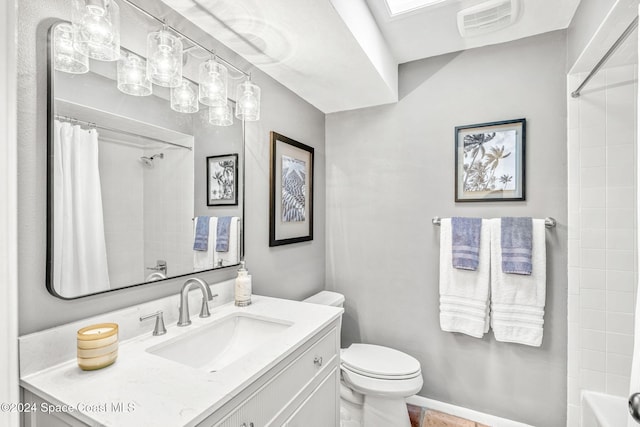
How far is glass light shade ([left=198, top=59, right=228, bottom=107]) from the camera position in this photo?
131 centimetres

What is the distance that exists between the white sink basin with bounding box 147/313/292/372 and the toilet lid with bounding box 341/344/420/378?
2.41ft

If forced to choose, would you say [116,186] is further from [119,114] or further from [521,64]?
[521,64]

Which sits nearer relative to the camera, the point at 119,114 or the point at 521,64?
the point at 119,114

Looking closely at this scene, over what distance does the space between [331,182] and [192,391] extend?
1.84 m

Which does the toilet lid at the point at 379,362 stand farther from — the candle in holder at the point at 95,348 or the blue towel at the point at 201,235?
the candle in holder at the point at 95,348

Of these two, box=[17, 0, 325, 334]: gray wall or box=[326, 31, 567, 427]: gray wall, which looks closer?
box=[17, 0, 325, 334]: gray wall

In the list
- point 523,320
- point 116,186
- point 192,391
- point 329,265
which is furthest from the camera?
point 329,265

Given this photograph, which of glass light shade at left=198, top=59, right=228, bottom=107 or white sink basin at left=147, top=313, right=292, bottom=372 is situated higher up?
glass light shade at left=198, top=59, right=228, bottom=107

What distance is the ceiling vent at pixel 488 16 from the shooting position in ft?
4.88

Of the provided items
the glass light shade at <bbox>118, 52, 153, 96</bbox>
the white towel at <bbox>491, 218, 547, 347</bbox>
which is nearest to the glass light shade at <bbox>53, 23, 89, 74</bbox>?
the glass light shade at <bbox>118, 52, 153, 96</bbox>

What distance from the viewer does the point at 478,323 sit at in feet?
5.95

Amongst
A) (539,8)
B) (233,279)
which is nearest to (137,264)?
(233,279)

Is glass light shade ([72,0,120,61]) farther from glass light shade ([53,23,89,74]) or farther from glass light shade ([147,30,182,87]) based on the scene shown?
glass light shade ([147,30,182,87])

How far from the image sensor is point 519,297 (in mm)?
1741
